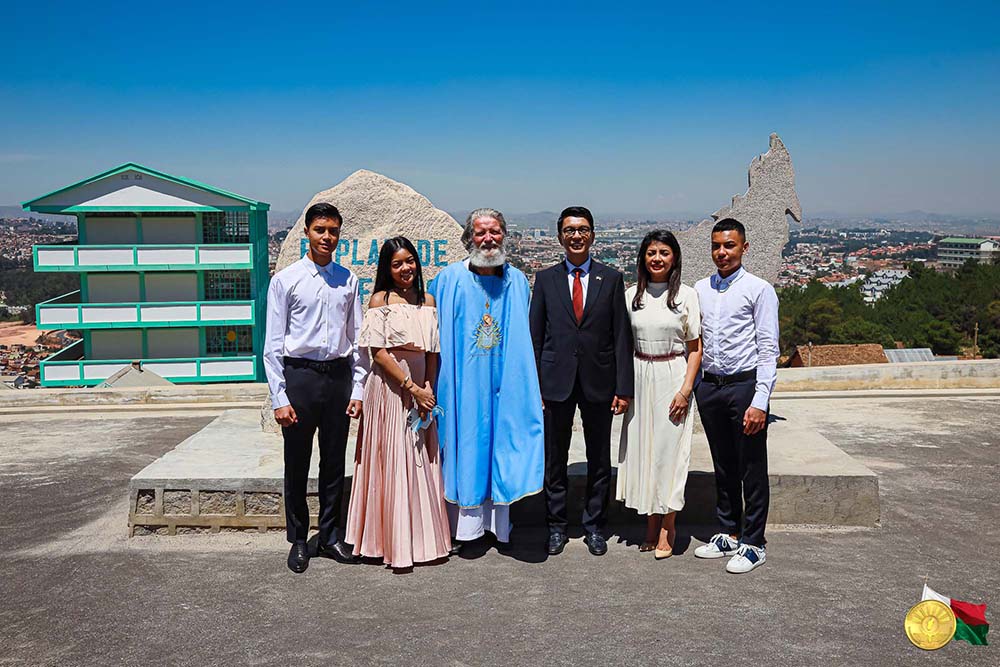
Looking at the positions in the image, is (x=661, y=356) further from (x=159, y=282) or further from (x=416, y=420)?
(x=159, y=282)

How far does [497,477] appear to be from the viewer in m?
4.39

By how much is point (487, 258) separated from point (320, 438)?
1234mm

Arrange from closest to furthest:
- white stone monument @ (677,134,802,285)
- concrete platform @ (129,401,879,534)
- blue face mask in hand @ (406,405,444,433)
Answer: blue face mask in hand @ (406,405,444,433), concrete platform @ (129,401,879,534), white stone monument @ (677,134,802,285)

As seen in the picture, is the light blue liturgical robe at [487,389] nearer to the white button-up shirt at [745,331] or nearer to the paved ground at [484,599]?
the paved ground at [484,599]

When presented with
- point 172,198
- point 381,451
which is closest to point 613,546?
point 381,451

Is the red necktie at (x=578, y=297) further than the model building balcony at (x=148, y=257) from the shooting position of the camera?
No

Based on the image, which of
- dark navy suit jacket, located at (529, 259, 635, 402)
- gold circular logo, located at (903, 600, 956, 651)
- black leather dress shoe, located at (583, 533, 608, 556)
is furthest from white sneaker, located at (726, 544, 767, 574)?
dark navy suit jacket, located at (529, 259, 635, 402)

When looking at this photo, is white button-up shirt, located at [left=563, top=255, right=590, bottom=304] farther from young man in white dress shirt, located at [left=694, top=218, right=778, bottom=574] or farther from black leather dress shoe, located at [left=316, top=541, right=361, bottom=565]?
black leather dress shoe, located at [left=316, top=541, right=361, bottom=565]

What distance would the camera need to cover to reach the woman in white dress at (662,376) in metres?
4.30

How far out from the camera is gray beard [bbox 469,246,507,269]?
4301mm

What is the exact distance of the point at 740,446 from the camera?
433cm

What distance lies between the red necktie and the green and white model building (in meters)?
18.4

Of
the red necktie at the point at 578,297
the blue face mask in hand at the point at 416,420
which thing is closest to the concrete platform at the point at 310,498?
the blue face mask in hand at the point at 416,420

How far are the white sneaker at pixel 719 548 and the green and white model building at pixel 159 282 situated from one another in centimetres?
1891
